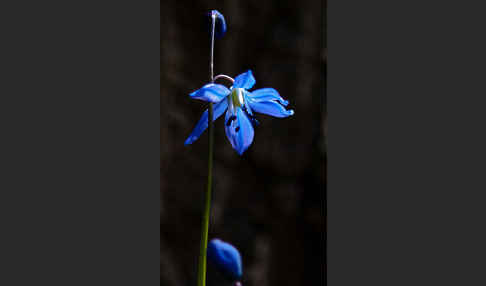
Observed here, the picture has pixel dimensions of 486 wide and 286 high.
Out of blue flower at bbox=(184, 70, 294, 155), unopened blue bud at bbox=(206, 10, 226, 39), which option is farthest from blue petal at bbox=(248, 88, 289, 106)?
unopened blue bud at bbox=(206, 10, 226, 39)

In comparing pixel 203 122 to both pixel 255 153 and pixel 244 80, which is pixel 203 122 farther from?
pixel 255 153

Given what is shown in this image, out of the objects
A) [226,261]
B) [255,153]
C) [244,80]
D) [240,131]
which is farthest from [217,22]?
[226,261]

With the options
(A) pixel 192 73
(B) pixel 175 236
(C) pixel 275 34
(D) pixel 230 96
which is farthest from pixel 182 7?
(B) pixel 175 236

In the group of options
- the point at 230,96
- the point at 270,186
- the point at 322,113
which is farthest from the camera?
the point at 270,186

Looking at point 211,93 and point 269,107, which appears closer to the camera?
point 211,93

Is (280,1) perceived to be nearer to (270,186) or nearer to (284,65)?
(284,65)

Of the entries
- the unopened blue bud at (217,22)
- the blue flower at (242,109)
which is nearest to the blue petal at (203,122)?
the blue flower at (242,109)
